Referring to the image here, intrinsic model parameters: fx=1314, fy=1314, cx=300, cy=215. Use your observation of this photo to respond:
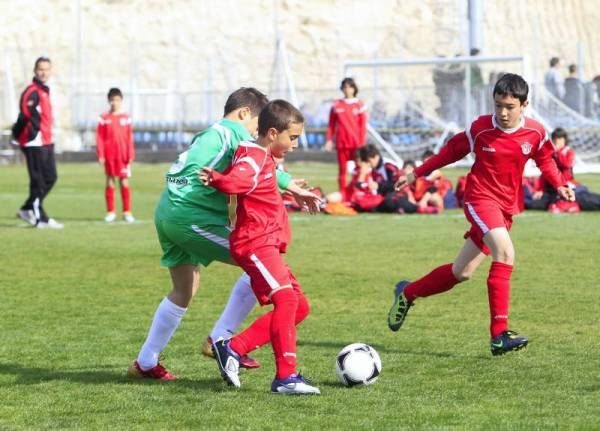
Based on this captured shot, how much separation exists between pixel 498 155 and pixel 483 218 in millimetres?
409

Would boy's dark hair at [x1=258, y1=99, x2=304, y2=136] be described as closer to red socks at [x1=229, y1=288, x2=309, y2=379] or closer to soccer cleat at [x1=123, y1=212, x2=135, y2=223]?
red socks at [x1=229, y1=288, x2=309, y2=379]

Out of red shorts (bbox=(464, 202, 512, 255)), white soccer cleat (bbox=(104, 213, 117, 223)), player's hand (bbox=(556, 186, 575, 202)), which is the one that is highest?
player's hand (bbox=(556, 186, 575, 202))

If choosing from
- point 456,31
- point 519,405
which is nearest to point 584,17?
point 456,31

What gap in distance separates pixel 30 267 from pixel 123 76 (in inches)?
1293

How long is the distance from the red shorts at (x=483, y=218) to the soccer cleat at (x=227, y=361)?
2062mm

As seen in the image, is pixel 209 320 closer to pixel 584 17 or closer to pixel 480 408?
pixel 480 408

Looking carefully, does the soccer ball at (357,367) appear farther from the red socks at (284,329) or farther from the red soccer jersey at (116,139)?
the red soccer jersey at (116,139)

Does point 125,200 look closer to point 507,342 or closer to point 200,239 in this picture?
point 507,342

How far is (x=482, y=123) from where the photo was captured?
8203 millimetres

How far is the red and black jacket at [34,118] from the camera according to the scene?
16.8 meters

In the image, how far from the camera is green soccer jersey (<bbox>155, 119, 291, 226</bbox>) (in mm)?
6840

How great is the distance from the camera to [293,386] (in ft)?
21.2

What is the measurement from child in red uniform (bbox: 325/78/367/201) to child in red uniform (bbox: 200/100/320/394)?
13841 millimetres

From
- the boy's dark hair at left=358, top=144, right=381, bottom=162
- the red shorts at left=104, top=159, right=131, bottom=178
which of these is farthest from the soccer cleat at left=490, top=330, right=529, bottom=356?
the boy's dark hair at left=358, top=144, right=381, bottom=162
